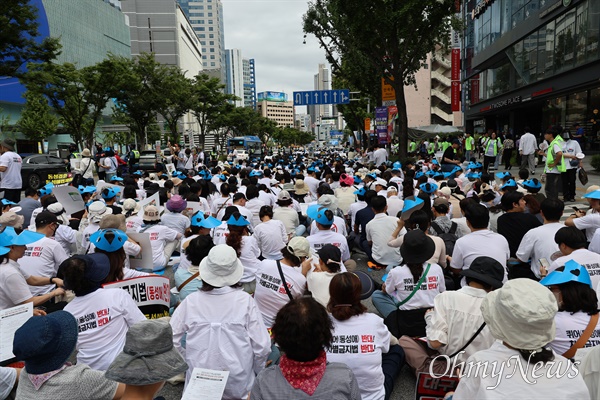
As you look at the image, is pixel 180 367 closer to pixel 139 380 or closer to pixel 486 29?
pixel 139 380

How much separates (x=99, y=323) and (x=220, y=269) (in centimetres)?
98

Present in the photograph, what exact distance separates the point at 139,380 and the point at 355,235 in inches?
245

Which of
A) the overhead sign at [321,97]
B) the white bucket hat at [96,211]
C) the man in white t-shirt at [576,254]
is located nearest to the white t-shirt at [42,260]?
the white bucket hat at [96,211]

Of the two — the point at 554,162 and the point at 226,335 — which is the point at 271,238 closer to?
the point at 226,335

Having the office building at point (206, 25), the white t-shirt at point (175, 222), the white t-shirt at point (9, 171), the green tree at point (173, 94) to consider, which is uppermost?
the office building at point (206, 25)

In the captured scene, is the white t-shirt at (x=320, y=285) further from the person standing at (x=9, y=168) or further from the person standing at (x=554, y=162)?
the person standing at (x=554, y=162)

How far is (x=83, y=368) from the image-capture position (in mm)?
2285

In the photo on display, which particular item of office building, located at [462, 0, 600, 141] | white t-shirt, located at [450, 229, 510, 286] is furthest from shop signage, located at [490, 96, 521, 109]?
white t-shirt, located at [450, 229, 510, 286]

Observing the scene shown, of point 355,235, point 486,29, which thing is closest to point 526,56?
point 486,29

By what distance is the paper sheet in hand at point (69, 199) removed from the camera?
26.4 ft

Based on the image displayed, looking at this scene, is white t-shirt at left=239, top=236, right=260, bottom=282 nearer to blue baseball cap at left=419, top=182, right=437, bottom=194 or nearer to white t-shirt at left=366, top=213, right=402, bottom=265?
white t-shirt at left=366, top=213, right=402, bottom=265

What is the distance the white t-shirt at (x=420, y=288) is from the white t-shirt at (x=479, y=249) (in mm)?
833

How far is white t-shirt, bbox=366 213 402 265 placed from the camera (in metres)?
6.43

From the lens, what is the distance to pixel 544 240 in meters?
4.86
